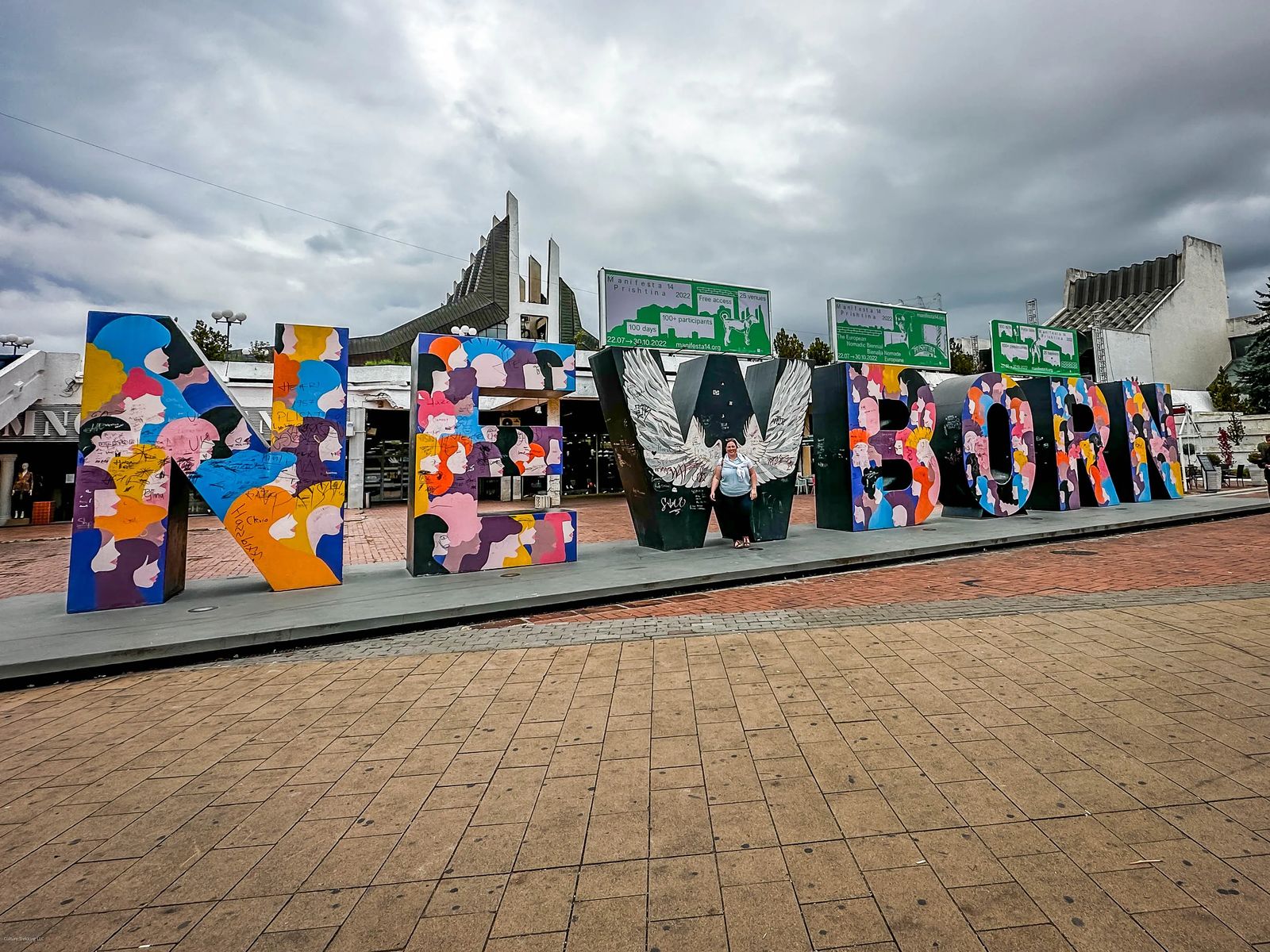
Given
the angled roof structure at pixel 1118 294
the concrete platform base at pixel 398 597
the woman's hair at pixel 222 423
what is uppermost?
the angled roof structure at pixel 1118 294

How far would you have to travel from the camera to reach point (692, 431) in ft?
33.0

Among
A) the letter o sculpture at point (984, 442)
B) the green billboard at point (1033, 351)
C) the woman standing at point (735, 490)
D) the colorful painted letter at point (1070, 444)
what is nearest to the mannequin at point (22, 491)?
the woman standing at point (735, 490)

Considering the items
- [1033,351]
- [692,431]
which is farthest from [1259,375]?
[692,431]

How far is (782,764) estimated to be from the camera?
3025 millimetres

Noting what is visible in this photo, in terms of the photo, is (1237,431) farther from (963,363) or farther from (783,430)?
(783,430)

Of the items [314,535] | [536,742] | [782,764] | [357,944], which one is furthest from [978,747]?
[314,535]

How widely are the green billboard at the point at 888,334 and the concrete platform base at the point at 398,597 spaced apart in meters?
4.67

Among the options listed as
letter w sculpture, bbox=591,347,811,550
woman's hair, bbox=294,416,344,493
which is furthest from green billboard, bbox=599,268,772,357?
woman's hair, bbox=294,416,344,493

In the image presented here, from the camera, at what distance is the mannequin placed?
18938 mm

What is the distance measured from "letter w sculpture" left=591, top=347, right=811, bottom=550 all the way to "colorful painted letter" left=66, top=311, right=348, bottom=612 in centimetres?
414

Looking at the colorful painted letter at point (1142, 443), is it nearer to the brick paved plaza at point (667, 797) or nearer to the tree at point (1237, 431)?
the brick paved plaza at point (667, 797)

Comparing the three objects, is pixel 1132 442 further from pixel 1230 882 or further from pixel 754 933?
pixel 754 933

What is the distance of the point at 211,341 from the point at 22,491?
1432 cm

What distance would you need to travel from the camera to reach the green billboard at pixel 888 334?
1332 cm
